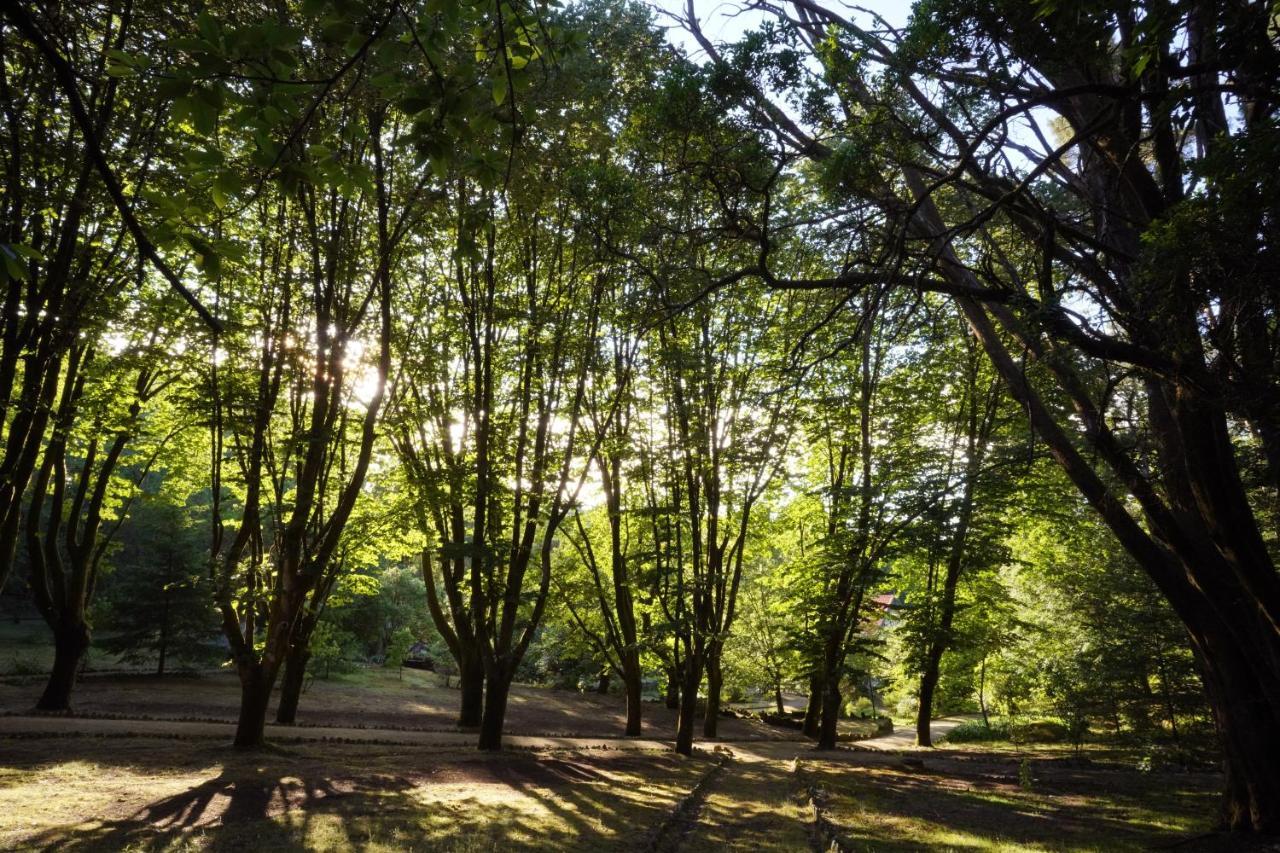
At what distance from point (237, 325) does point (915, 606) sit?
16106 mm

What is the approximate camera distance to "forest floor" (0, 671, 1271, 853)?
632 cm

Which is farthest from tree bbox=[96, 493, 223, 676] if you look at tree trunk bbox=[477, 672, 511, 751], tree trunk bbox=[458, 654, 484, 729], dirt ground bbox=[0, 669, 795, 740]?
tree trunk bbox=[477, 672, 511, 751]

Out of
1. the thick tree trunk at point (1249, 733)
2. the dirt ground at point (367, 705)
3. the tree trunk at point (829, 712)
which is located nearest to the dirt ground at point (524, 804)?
the thick tree trunk at point (1249, 733)

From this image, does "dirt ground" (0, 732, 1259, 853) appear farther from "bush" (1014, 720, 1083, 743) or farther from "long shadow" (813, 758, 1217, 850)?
"bush" (1014, 720, 1083, 743)

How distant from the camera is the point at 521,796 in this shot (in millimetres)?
8578

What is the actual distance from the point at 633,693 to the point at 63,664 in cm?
1364

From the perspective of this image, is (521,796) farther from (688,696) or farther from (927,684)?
(927,684)

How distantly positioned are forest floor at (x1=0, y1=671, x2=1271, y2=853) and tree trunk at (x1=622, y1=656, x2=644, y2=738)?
2.49m

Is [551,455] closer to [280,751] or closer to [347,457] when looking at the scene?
[347,457]

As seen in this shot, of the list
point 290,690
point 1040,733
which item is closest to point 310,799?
point 290,690

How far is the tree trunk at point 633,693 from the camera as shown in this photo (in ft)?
61.0

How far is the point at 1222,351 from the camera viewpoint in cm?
414

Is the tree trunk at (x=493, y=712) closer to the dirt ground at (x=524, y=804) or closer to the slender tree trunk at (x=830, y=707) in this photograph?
the dirt ground at (x=524, y=804)

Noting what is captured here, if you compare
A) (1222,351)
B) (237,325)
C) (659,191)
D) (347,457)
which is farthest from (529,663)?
(1222,351)
